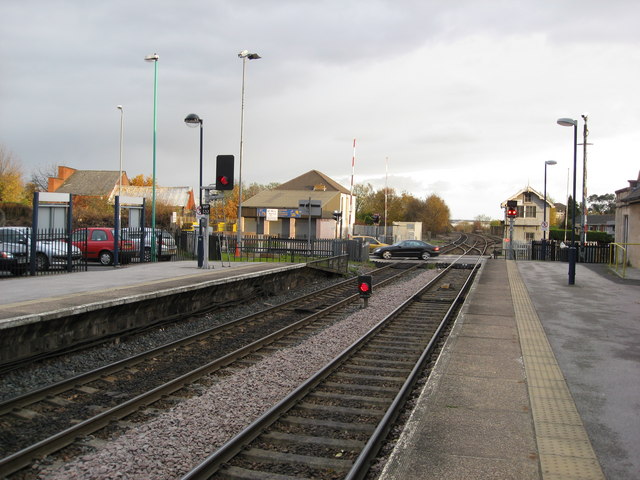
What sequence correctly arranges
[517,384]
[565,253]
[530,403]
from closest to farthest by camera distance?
1. [530,403]
2. [517,384]
3. [565,253]

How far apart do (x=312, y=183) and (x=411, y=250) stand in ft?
139

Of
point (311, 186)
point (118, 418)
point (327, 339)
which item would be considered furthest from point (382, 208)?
point (118, 418)

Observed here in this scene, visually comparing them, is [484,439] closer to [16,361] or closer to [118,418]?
[118,418]

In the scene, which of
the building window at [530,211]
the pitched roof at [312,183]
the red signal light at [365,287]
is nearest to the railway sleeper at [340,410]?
the red signal light at [365,287]

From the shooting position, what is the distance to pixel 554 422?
603 centimetres

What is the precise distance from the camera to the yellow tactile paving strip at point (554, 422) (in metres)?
4.86

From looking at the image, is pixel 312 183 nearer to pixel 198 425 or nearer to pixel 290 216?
pixel 290 216

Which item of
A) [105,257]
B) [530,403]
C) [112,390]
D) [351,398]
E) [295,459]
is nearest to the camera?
[295,459]

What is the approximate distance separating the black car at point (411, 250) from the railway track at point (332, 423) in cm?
2585

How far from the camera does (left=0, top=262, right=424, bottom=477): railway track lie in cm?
581

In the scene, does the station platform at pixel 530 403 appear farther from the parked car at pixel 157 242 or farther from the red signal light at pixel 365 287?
the parked car at pixel 157 242

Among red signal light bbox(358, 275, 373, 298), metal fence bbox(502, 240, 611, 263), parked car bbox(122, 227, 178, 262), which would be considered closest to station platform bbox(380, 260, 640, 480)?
red signal light bbox(358, 275, 373, 298)

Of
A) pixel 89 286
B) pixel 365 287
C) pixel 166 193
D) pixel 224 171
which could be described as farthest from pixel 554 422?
pixel 166 193

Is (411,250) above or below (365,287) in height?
above
